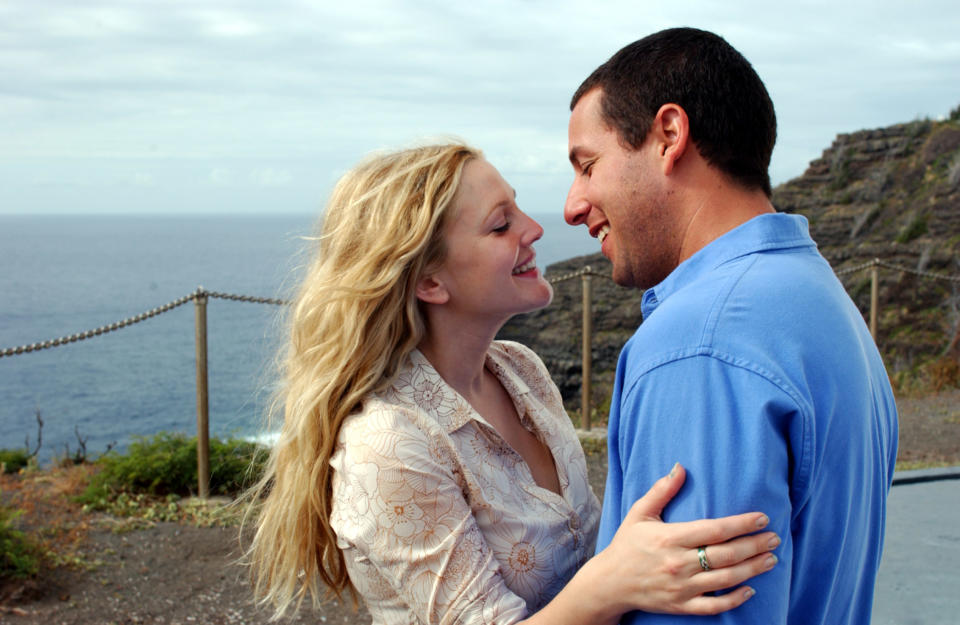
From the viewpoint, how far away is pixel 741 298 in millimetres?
1440

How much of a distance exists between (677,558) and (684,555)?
0.01 meters

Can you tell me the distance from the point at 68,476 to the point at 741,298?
21.2 feet

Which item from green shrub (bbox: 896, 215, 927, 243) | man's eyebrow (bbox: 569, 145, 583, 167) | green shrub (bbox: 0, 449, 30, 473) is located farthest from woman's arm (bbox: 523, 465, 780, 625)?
green shrub (bbox: 896, 215, 927, 243)

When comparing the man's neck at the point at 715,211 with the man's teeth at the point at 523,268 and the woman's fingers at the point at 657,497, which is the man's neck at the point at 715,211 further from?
the man's teeth at the point at 523,268

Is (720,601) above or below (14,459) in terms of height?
above

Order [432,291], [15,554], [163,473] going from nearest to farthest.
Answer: [432,291] → [15,554] → [163,473]

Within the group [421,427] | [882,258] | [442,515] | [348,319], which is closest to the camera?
[442,515]

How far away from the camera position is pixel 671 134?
69.1 inches

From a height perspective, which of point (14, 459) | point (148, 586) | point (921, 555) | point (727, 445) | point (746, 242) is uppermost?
point (746, 242)

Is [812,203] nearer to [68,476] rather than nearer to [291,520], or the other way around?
[68,476]

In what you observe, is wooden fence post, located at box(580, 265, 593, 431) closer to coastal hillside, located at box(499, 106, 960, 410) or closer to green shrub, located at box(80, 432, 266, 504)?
coastal hillside, located at box(499, 106, 960, 410)

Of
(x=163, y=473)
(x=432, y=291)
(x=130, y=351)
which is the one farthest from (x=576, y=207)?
(x=130, y=351)

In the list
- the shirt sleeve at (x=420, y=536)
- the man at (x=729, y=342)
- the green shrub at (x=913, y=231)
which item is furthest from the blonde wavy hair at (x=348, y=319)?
the green shrub at (x=913, y=231)

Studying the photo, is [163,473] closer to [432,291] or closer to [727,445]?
[432,291]
